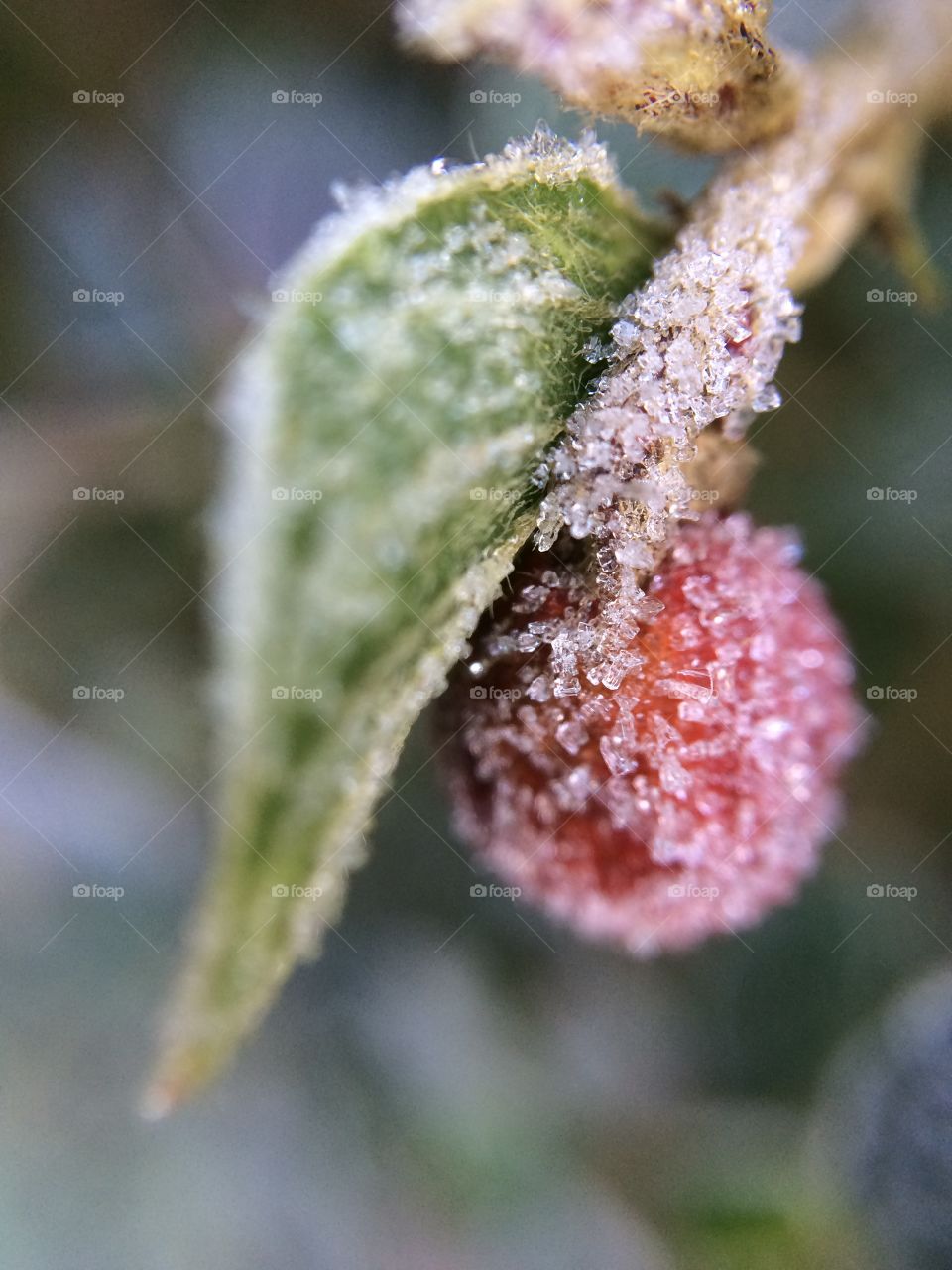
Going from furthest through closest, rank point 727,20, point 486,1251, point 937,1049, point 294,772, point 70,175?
point 486,1251 → point 70,175 → point 937,1049 → point 727,20 → point 294,772

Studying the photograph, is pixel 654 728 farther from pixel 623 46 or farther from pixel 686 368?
pixel 623 46

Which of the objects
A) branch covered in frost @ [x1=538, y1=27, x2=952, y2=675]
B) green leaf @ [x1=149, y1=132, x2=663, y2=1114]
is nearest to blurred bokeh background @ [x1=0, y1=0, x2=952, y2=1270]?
branch covered in frost @ [x1=538, y1=27, x2=952, y2=675]

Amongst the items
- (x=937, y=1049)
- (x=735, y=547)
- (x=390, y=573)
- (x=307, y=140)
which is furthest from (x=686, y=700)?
(x=307, y=140)

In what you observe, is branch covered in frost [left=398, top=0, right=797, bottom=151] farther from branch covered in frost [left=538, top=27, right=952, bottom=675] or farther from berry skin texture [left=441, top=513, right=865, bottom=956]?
berry skin texture [left=441, top=513, right=865, bottom=956]

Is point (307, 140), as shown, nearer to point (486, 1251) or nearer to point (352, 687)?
point (352, 687)

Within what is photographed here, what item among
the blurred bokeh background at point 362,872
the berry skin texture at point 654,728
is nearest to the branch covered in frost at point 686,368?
the berry skin texture at point 654,728

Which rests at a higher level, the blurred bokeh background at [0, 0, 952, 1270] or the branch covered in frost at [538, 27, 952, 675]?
the branch covered in frost at [538, 27, 952, 675]
